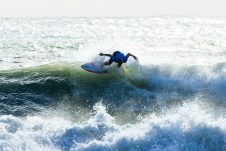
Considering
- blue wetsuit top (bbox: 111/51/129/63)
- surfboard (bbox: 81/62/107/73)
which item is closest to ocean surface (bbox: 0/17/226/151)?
surfboard (bbox: 81/62/107/73)

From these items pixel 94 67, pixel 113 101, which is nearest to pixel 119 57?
pixel 94 67

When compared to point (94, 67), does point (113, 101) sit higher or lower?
lower

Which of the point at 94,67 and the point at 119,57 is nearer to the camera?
the point at 119,57

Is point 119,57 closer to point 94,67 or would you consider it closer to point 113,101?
point 94,67

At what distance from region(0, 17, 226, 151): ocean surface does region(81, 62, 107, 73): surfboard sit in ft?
0.77

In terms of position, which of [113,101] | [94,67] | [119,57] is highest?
[119,57]

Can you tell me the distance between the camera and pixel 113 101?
19.6 metres

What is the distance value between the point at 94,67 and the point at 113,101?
3.03 m

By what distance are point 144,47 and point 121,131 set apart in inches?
656

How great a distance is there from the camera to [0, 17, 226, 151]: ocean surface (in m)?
15.0

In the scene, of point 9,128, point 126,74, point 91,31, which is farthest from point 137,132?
point 91,31

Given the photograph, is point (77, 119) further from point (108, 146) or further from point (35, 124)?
point (108, 146)

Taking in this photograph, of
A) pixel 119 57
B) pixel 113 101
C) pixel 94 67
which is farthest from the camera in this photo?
pixel 94 67

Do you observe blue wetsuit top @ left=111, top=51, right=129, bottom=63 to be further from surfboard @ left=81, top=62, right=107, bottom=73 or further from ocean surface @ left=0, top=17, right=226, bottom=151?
surfboard @ left=81, top=62, right=107, bottom=73
